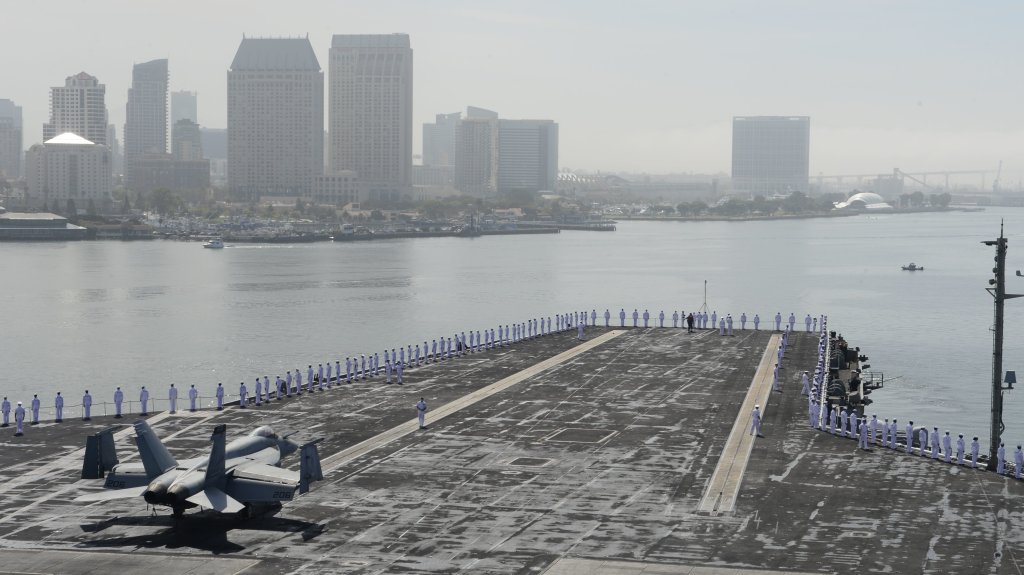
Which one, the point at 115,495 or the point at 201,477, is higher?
the point at 201,477

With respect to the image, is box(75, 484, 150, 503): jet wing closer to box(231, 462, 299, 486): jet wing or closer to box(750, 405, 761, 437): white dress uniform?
box(231, 462, 299, 486): jet wing

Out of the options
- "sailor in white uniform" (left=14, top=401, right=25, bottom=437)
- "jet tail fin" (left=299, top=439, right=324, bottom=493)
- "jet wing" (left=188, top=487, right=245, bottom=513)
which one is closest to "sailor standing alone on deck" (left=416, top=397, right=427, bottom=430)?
"jet tail fin" (left=299, top=439, right=324, bottom=493)

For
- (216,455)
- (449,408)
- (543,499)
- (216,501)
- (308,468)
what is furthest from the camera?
(449,408)

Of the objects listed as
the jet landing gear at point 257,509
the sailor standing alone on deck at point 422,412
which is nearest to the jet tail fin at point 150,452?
the jet landing gear at point 257,509

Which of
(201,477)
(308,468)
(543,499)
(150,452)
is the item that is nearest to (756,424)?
(543,499)

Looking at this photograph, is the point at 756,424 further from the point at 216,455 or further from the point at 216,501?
the point at 216,501
